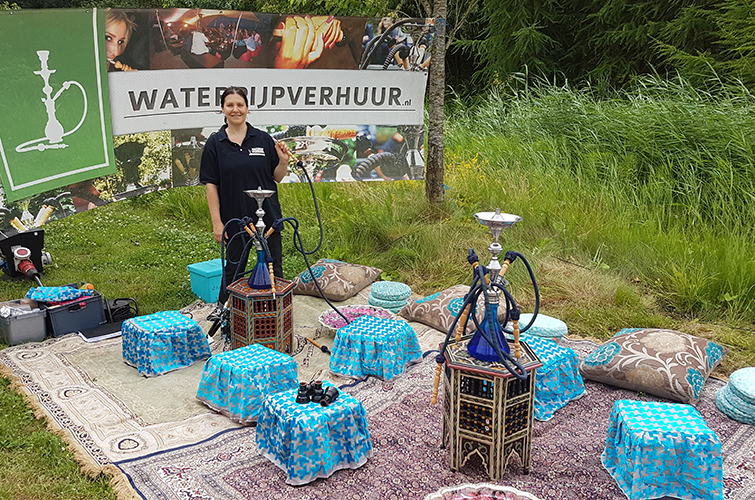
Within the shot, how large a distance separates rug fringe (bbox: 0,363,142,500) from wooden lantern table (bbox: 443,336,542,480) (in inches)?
60.8

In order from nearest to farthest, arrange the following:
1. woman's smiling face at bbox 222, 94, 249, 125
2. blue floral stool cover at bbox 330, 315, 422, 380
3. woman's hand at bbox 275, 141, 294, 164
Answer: blue floral stool cover at bbox 330, 315, 422, 380 < woman's smiling face at bbox 222, 94, 249, 125 < woman's hand at bbox 275, 141, 294, 164

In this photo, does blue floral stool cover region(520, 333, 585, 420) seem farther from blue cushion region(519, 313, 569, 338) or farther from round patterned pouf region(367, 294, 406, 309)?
round patterned pouf region(367, 294, 406, 309)

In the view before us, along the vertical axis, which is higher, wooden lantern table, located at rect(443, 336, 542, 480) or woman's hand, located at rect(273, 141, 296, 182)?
woman's hand, located at rect(273, 141, 296, 182)

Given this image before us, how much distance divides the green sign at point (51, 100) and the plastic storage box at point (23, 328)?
2.85ft

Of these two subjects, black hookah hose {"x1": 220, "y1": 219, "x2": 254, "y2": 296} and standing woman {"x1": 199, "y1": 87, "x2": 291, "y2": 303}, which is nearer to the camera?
black hookah hose {"x1": 220, "y1": 219, "x2": 254, "y2": 296}

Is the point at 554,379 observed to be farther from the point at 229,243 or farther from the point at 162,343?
the point at 162,343

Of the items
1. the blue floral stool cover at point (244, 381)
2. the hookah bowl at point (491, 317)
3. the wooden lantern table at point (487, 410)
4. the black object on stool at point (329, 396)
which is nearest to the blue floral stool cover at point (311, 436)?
the black object on stool at point (329, 396)

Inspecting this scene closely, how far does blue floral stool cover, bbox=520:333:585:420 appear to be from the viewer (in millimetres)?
3949

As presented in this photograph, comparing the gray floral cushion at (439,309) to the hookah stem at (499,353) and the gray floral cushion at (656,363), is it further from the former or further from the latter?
the hookah stem at (499,353)

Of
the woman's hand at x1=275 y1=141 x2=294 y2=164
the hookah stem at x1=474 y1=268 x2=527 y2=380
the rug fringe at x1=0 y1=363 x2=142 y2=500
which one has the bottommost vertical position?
the rug fringe at x1=0 y1=363 x2=142 y2=500

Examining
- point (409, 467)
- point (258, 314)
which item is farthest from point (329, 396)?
point (258, 314)

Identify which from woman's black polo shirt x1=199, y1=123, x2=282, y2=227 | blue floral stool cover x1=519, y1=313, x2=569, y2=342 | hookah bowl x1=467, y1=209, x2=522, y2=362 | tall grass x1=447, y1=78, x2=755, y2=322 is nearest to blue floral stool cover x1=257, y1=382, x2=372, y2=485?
hookah bowl x1=467, y1=209, x2=522, y2=362

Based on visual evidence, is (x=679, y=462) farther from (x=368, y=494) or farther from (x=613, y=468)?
(x=368, y=494)

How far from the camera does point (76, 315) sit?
518 centimetres
